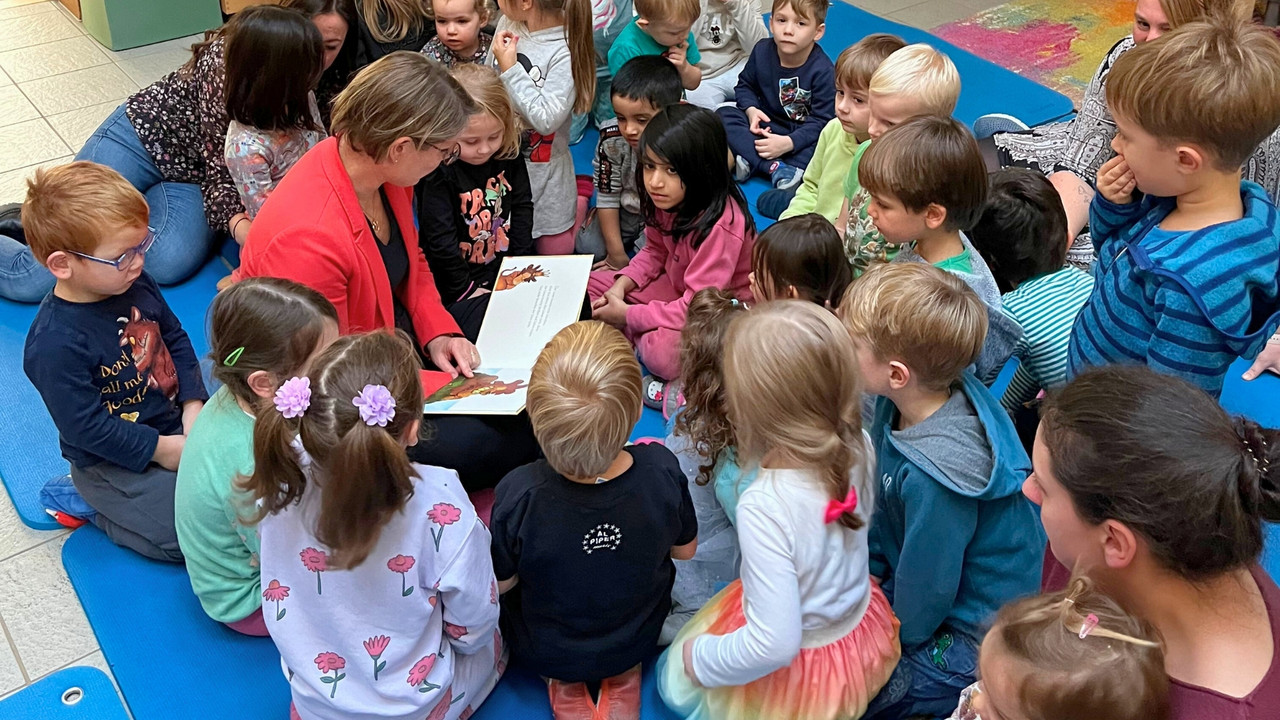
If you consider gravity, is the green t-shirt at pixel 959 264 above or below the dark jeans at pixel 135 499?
above

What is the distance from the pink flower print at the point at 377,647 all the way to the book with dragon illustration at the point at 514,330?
617 mm

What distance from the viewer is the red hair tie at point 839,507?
5.16 ft

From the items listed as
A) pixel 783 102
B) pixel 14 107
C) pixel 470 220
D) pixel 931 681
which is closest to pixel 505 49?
pixel 470 220

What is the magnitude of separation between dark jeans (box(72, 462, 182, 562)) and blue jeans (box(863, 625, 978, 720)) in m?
1.60

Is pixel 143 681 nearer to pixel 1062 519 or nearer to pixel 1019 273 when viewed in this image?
pixel 1062 519

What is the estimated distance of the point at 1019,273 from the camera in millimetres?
2596

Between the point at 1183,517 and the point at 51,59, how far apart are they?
5159 millimetres

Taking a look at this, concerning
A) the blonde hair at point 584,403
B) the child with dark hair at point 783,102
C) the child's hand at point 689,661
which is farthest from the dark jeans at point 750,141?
the child's hand at point 689,661

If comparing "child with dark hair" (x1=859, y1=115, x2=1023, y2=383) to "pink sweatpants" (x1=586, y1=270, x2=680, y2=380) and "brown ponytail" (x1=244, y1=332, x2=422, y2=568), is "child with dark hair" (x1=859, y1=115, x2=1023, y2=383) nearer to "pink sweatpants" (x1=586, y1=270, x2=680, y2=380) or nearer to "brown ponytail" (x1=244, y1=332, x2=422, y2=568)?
"pink sweatpants" (x1=586, y1=270, x2=680, y2=380)

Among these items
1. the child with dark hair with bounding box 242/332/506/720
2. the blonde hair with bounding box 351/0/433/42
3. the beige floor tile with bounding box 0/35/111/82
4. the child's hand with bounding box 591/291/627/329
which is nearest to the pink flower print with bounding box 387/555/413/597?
the child with dark hair with bounding box 242/332/506/720

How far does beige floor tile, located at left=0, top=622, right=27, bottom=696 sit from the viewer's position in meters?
2.02

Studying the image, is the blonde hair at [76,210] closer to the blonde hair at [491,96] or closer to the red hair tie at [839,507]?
the blonde hair at [491,96]

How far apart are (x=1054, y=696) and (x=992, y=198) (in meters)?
1.62

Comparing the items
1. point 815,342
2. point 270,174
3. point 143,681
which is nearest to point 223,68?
point 270,174
